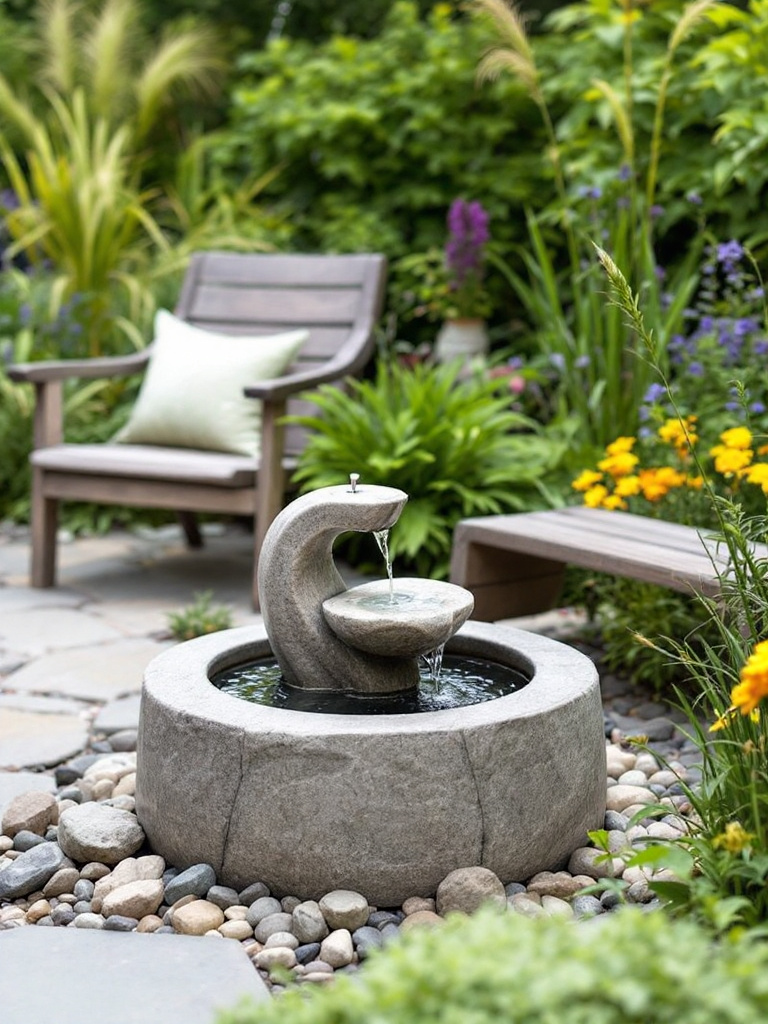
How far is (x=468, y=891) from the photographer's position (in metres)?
1.89

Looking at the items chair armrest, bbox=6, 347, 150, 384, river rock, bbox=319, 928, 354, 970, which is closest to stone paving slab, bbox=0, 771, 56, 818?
river rock, bbox=319, 928, 354, 970

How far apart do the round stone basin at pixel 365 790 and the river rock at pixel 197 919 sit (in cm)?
8

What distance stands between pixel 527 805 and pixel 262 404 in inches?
80.8

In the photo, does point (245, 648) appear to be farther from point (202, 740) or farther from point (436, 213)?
point (436, 213)

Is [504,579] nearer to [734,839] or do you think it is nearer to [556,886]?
[556,886]

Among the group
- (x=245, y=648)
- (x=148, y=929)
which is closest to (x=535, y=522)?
(x=245, y=648)

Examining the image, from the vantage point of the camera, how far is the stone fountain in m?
1.90

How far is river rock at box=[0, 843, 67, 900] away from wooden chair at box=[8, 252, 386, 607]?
1.67 m

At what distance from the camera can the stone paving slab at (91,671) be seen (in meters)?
3.12

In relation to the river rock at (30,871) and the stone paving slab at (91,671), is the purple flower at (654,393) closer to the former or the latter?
the stone paving slab at (91,671)

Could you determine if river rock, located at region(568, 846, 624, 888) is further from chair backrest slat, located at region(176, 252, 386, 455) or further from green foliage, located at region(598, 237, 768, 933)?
chair backrest slat, located at region(176, 252, 386, 455)

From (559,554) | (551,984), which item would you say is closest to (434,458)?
(559,554)

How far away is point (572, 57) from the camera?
16.6 feet

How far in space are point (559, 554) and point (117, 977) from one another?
1.58m
